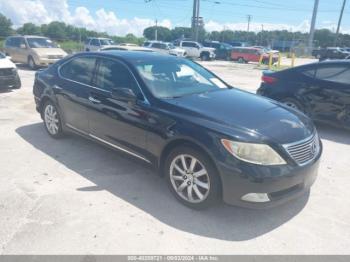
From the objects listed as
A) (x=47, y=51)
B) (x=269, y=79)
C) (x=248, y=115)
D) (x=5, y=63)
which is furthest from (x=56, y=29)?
(x=248, y=115)

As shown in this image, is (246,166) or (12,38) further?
(12,38)

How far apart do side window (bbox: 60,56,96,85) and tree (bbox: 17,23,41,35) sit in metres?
64.4

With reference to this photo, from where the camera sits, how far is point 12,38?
1766 cm

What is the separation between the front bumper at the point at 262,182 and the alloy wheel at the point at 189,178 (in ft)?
0.84

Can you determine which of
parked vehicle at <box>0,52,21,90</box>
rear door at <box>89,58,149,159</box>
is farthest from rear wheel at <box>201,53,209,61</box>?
rear door at <box>89,58,149,159</box>

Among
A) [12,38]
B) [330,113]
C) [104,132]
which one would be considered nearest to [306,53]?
[12,38]

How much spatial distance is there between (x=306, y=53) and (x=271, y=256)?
1966 inches

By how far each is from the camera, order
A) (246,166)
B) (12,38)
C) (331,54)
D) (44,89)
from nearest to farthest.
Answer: (246,166) < (44,89) < (12,38) < (331,54)

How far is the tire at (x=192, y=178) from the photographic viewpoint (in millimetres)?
3269

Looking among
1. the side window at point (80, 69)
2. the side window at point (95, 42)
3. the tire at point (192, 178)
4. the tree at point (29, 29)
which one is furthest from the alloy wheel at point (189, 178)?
the tree at point (29, 29)

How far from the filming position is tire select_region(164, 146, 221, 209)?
10.7ft

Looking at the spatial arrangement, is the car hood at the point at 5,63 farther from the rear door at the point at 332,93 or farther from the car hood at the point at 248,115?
the rear door at the point at 332,93

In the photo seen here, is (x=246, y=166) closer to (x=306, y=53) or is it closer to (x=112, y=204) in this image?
(x=112, y=204)

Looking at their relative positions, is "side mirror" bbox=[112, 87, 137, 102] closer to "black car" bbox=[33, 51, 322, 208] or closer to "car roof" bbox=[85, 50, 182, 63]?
"black car" bbox=[33, 51, 322, 208]
